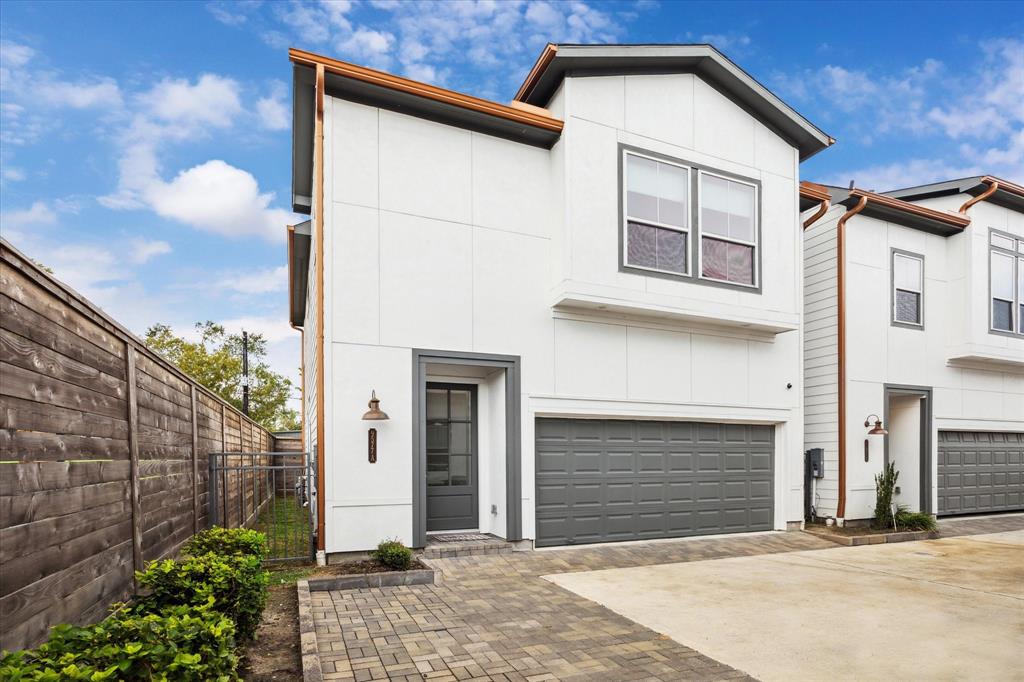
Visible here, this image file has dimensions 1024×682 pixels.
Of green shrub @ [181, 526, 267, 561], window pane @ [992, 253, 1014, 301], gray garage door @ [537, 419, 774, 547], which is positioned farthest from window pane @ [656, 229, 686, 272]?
window pane @ [992, 253, 1014, 301]

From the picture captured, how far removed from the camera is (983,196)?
13211mm

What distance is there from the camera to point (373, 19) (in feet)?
39.2

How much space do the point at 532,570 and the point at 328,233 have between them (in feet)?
16.0

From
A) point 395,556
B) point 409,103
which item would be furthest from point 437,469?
point 409,103

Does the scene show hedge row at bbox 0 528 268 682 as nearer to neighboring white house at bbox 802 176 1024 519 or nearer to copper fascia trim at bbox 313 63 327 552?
copper fascia trim at bbox 313 63 327 552

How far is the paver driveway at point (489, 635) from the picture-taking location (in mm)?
4441

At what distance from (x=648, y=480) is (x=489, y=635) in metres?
5.20

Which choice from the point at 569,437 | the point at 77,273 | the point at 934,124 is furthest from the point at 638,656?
the point at 77,273

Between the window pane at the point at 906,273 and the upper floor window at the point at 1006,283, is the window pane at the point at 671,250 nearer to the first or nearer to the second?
the window pane at the point at 906,273

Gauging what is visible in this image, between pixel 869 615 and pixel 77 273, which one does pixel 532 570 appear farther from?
pixel 77 273

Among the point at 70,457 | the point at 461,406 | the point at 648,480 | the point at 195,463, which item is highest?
the point at 70,457

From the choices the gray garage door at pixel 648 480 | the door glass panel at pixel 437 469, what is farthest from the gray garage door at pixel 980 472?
the door glass panel at pixel 437 469

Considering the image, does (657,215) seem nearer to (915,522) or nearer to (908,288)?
(908,288)

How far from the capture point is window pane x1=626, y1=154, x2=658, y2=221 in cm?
957
